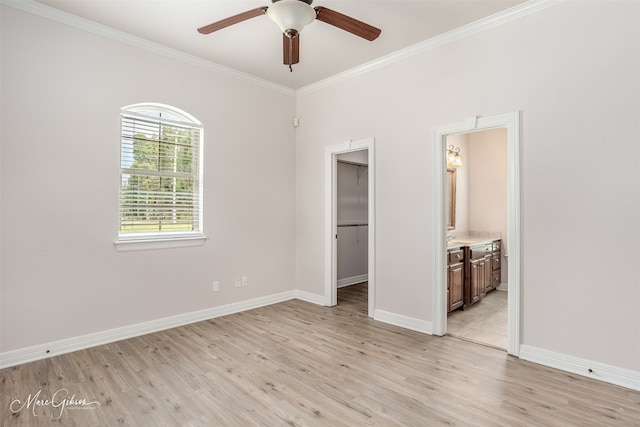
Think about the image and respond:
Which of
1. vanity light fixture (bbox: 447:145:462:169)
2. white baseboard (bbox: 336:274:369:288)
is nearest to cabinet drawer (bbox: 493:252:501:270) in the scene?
vanity light fixture (bbox: 447:145:462:169)

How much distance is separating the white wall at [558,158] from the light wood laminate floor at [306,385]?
1.55 ft

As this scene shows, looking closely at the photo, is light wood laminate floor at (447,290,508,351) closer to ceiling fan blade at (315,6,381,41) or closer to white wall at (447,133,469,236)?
white wall at (447,133,469,236)

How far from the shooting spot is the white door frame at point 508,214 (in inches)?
118

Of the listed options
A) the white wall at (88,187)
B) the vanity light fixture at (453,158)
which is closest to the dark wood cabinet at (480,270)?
the vanity light fixture at (453,158)

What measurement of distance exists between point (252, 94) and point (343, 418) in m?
3.94

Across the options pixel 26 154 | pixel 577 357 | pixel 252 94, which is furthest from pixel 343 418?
pixel 252 94

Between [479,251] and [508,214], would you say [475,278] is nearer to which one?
[479,251]

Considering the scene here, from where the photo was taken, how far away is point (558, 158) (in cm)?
282

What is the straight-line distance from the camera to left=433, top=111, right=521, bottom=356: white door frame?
9.86ft

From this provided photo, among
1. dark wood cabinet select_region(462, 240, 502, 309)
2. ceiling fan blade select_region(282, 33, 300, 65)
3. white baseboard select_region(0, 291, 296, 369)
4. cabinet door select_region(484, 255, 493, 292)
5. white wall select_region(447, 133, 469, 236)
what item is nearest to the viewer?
ceiling fan blade select_region(282, 33, 300, 65)

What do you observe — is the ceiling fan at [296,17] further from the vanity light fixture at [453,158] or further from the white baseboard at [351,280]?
the white baseboard at [351,280]

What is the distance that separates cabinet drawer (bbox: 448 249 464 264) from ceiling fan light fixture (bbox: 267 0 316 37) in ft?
9.87

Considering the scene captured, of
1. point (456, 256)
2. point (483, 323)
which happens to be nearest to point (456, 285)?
point (456, 256)

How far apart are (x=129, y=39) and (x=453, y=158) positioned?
452cm
